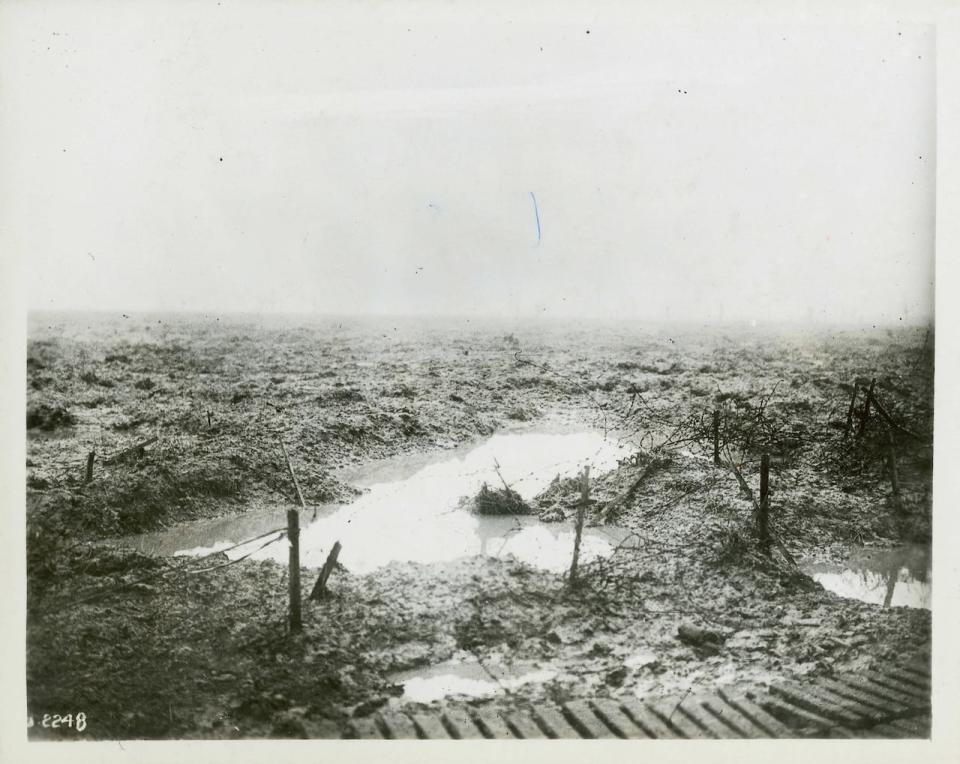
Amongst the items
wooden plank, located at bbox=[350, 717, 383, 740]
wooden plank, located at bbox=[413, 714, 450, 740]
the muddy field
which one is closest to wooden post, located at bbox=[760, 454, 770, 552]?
the muddy field

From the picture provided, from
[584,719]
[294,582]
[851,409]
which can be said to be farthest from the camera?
[851,409]

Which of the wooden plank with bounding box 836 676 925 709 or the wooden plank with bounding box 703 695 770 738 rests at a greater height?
A: the wooden plank with bounding box 836 676 925 709

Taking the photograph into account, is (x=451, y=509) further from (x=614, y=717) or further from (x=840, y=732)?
(x=840, y=732)

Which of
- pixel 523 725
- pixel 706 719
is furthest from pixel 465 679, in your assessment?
pixel 706 719

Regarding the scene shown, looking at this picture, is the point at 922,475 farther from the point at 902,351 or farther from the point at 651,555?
the point at 651,555

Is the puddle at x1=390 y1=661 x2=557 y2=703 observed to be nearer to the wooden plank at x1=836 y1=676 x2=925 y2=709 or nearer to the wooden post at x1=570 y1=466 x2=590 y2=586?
the wooden post at x1=570 y1=466 x2=590 y2=586

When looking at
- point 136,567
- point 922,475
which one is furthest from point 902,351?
point 136,567
